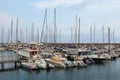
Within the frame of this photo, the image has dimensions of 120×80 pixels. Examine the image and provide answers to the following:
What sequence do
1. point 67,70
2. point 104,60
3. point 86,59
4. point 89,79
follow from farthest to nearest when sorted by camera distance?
1. point 104,60
2. point 86,59
3. point 67,70
4. point 89,79

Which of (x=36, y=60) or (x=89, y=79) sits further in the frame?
(x=36, y=60)

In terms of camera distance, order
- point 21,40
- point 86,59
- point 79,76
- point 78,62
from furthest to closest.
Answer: point 21,40
point 86,59
point 78,62
point 79,76

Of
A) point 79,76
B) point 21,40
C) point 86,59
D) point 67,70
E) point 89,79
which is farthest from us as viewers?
point 21,40

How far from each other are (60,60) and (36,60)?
4.91 m

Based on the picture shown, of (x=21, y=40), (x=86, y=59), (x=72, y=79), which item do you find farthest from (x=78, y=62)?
(x=21, y=40)

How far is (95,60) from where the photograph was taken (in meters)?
64.8

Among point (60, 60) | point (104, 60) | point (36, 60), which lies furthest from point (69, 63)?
point (104, 60)

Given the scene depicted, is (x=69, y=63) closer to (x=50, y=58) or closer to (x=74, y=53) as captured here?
(x=50, y=58)

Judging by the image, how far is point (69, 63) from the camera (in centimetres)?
5450

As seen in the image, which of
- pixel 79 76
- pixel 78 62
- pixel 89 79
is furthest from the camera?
pixel 78 62

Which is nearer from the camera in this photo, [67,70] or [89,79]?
[89,79]

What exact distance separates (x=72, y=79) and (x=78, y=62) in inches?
521

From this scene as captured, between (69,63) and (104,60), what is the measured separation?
1714 centimetres

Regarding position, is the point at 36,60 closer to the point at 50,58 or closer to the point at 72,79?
the point at 50,58
